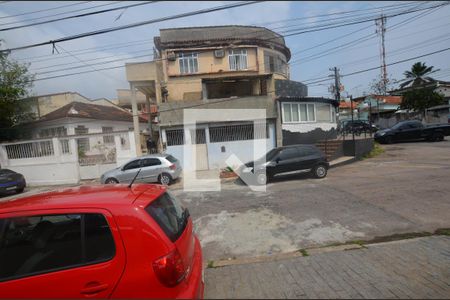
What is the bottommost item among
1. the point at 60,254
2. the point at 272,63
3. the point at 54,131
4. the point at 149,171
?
the point at 149,171

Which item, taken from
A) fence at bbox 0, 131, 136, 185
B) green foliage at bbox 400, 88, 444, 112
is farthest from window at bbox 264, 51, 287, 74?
green foliage at bbox 400, 88, 444, 112

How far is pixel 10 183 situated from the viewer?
48.4ft

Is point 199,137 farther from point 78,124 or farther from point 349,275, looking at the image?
point 349,275

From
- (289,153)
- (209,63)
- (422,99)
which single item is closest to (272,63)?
(209,63)

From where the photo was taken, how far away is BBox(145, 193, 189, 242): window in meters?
2.54

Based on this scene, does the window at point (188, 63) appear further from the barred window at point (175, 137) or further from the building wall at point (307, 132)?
the building wall at point (307, 132)

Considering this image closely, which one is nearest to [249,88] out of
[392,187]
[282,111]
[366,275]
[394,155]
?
[282,111]

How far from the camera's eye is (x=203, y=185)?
12320 millimetres

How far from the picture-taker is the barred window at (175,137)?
57.7 ft

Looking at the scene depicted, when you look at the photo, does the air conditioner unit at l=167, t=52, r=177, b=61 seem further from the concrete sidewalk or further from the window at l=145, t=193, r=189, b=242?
the window at l=145, t=193, r=189, b=242

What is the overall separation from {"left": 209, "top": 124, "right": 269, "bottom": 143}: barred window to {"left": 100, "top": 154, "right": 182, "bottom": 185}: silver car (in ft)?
16.0

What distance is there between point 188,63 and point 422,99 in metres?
26.4

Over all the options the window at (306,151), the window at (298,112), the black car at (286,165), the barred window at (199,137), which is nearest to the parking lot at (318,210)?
the black car at (286,165)

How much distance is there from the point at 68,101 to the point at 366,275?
30.7 metres
